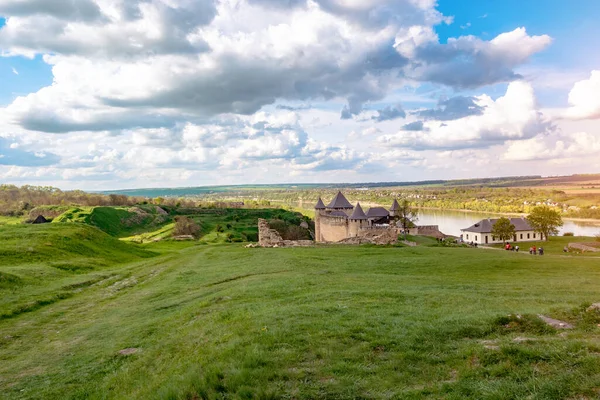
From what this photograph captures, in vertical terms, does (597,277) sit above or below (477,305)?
below

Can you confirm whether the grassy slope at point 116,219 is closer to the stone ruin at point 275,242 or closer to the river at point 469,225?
the stone ruin at point 275,242

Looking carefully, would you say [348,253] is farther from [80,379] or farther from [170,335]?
[80,379]

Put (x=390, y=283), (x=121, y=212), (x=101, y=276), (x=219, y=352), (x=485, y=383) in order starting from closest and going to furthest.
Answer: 1. (x=485, y=383)
2. (x=219, y=352)
3. (x=390, y=283)
4. (x=101, y=276)
5. (x=121, y=212)

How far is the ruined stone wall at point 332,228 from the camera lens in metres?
44.3

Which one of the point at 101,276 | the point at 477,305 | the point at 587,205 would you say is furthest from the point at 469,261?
the point at 587,205

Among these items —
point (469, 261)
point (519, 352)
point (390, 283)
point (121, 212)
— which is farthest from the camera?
point (121, 212)

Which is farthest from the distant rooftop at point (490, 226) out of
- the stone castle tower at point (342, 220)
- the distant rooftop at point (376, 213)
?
the distant rooftop at point (376, 213)

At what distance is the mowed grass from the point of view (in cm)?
534

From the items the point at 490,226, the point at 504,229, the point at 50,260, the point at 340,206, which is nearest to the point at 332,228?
the point at 340,206

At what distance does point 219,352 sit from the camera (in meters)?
6.96

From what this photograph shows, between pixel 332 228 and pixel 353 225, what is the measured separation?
170 inches

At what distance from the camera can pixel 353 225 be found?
141ft

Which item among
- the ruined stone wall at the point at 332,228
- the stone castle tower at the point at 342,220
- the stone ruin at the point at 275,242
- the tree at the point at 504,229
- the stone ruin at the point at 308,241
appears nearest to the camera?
the stone ruin at the point at 275,242

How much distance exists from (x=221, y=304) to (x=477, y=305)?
24.1ft
